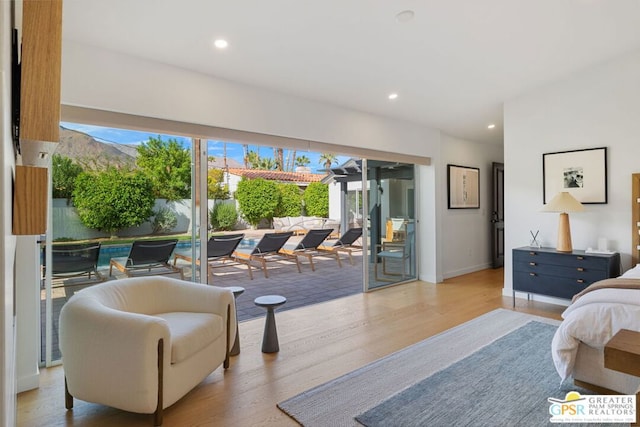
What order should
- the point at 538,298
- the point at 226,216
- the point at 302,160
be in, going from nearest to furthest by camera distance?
the point at 538,298 < the point at 226,216 < the point at 302,160

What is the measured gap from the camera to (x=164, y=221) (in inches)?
140

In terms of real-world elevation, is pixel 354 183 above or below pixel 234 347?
above

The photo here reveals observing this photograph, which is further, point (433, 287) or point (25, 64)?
point (433, 287)

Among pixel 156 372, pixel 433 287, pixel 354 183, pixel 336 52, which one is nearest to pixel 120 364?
pixel 156 372

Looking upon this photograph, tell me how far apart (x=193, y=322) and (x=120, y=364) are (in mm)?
521

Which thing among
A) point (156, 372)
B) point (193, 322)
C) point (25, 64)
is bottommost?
point (156, 372)

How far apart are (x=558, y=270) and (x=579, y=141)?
61.8 inches

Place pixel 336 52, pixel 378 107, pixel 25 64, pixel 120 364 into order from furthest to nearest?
pixel 378 107
pixel 336 52
pixel 120 364
pixel 25 64

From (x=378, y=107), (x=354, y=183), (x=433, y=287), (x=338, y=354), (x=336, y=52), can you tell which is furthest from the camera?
(x=354, y=183)

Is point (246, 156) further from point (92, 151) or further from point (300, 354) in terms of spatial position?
point (300, 354)

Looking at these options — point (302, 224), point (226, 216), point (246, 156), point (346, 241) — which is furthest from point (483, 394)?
point (246, 156)

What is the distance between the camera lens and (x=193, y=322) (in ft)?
8.01

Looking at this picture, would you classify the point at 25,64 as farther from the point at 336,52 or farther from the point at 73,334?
the point at 336,52

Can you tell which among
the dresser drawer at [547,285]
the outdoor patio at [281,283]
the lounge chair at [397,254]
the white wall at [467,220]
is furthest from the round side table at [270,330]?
the white wall at [467,220]
